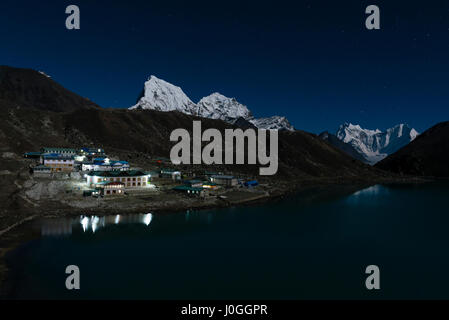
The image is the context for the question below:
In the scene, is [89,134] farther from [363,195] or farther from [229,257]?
[229,257]

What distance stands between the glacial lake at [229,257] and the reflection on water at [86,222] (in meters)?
0.19

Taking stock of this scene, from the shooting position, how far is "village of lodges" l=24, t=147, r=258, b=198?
80.8 m

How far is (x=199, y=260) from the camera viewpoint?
4159cm

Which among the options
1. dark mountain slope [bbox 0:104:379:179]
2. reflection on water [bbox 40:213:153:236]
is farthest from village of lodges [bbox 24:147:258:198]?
dark mountain slope [bbox 0:104:379:179]

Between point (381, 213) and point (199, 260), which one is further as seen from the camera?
point (381, 213)

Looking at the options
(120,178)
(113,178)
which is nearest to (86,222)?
(113,178)

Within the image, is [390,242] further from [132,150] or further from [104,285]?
[132,150]

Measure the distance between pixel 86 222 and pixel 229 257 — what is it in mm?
32251

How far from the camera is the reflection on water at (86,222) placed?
171 ft

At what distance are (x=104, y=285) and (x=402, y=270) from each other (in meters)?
38.5

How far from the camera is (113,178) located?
83.5 m

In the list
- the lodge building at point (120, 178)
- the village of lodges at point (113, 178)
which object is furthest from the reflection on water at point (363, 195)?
the lodge building at point (120, 178)
